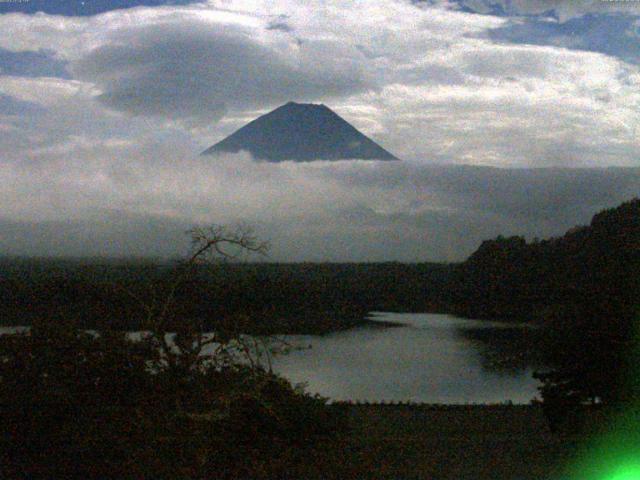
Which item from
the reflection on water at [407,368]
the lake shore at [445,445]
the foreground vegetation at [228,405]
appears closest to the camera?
the foreground vegetation at [228,405]

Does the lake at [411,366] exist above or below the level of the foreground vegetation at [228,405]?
below

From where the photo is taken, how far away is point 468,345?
85.0ft

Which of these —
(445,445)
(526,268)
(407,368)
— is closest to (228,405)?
(445,445)

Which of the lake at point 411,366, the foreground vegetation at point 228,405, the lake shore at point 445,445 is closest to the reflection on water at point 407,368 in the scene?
the lake at point 411,366

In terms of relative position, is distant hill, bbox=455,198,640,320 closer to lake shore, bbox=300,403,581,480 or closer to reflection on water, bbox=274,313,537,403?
reflection on water, bbox=274,313,537,403

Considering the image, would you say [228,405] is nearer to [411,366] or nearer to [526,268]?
[411,366]

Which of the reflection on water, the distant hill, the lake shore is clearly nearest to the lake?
the reflection on water

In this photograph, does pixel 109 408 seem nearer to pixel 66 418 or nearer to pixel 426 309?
pixel 66 418

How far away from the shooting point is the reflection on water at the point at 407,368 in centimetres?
1567

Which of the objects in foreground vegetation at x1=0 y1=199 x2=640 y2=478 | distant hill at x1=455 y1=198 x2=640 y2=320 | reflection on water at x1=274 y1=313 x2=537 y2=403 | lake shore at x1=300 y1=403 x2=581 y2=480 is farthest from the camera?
distant hill at x1=455 y1=198 x2=640 y2=320

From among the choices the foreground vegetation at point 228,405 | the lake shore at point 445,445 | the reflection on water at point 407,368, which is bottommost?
the reflection on water at point 407,368

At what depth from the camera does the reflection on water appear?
51.4 ft

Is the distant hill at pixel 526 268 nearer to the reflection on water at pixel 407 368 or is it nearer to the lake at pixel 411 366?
the lake at pixel 411 366

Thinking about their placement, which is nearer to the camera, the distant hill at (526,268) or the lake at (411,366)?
the lake at (411,366)
